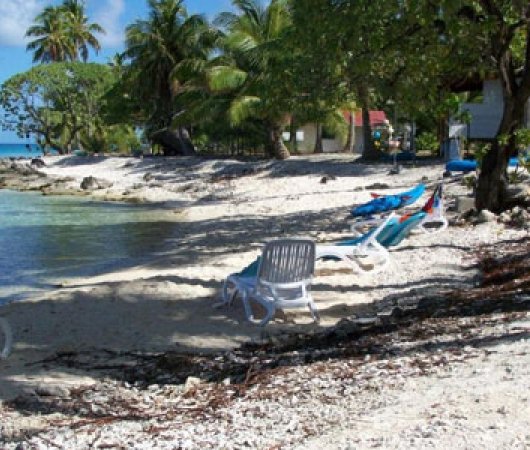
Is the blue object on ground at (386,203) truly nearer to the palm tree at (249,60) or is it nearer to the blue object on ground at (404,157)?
the blue object on ground at (404,157)

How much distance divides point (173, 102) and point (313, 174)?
53.6ft

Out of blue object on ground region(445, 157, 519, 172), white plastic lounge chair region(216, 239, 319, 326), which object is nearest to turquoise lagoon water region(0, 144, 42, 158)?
blue object on ground region(445, 157, 519, 172)

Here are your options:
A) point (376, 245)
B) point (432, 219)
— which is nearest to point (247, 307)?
point (376, 245)

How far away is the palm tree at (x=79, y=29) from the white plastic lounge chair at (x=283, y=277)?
5986cm

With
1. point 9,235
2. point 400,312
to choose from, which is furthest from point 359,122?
point 400,312

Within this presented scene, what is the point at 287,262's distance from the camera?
26.6ft

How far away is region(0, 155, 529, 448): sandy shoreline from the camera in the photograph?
25.0 feet

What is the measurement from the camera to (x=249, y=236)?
56.4 feet

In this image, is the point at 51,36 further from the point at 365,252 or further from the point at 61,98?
the point at 365,252

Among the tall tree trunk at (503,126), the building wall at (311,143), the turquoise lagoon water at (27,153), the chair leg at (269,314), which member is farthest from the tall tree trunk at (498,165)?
the turquoise lagoon water at (27,153)

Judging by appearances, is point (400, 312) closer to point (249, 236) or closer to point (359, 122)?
point (249, 236)

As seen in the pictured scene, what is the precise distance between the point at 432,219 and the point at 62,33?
183 feet

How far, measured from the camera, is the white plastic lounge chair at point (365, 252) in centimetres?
993

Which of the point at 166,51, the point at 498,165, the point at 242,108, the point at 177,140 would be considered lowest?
the point at 498,165
